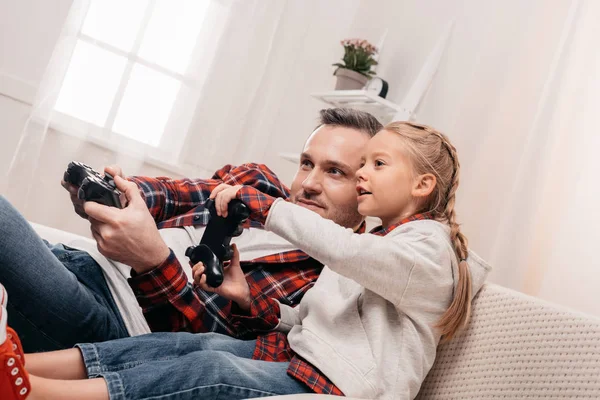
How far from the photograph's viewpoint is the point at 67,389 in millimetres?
939

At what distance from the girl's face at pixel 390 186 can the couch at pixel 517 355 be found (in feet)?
0.81

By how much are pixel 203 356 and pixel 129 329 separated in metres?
0.33

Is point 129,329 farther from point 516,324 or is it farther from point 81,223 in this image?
point 81,223

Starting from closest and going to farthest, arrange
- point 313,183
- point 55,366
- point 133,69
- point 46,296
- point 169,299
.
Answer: point 55,366, point 46,296, point 169,299, point 313,183, point 133,69

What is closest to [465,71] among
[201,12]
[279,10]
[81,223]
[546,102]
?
[546,102]

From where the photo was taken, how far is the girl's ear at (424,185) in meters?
1.34

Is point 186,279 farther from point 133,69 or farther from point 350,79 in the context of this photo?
point 133,69

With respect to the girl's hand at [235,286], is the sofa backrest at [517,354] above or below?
above

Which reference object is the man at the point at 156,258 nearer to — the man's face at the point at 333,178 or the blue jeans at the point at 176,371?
the man's face at the point at 333,178

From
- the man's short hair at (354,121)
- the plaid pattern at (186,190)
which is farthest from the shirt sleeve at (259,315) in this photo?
the man's short hair at (354,121)

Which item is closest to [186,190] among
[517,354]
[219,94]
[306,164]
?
[306,164]

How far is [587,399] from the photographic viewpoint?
92 cm

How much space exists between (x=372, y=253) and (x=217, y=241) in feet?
0.91

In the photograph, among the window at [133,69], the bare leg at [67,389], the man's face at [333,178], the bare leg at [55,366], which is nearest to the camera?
the bare leg at [67,389]
